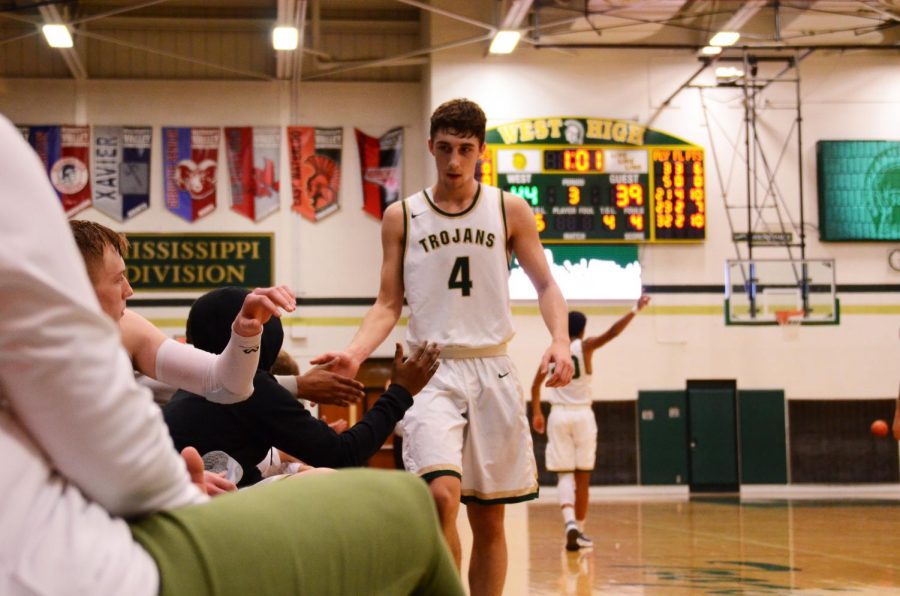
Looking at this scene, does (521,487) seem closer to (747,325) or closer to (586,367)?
(586,367)

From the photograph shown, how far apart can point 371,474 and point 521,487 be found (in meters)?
3.13

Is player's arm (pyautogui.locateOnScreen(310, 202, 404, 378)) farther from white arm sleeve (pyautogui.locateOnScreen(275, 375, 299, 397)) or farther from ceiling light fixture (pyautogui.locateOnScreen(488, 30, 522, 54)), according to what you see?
ceiling light fixture (pyautogui.locateOnScreen(488, 30, 522, 54))

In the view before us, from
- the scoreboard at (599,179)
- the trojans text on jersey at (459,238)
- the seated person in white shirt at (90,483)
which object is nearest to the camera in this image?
the seated person in white shirt at (90,483)

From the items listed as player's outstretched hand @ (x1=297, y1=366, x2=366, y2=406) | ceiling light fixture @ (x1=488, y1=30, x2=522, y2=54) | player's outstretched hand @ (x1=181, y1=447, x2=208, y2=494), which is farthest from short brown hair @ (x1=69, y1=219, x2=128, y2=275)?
ceiling light fixture @ (x1=488, y1=30, x2=522, y2=54)

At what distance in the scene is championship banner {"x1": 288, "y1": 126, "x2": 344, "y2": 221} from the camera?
17266 mm

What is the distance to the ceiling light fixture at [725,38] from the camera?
49.5ft

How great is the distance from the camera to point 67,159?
17.0 metres

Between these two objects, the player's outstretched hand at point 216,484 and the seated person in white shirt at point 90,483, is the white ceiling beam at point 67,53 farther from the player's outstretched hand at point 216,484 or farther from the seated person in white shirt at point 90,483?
the seated person in white shirt at point 90,483

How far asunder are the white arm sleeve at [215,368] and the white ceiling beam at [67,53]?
13063 mm

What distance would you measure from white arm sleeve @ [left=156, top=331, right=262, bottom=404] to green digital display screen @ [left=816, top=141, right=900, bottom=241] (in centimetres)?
1468

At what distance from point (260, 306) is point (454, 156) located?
2.47 meters

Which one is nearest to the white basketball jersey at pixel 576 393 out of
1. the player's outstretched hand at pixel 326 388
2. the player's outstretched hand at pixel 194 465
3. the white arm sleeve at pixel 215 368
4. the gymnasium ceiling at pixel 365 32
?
the gymnasium ceiling at pixel 365 32

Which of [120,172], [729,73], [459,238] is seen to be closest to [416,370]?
[459,238]

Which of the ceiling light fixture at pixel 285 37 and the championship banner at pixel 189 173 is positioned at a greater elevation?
the ceiling light fixture at pixel 285 37
